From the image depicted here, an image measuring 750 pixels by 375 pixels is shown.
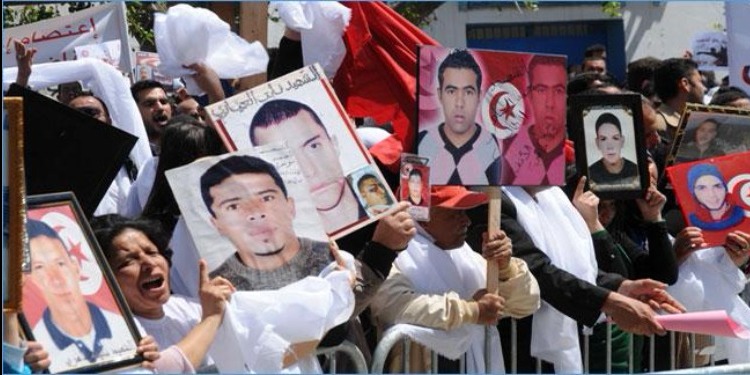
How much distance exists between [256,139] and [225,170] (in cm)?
25

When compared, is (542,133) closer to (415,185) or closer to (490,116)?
(490,116)

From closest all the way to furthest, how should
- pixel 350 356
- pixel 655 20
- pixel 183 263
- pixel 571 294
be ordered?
pixel 183 263 → pixel 350 356 → pixel 571 294 → pixel 655 20

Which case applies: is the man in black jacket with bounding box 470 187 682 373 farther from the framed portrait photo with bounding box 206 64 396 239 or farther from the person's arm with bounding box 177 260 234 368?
the person's arm with bounding box 177 260 234 368

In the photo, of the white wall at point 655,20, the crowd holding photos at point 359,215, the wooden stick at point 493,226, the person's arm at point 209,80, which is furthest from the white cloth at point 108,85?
the white wall at point 655,20

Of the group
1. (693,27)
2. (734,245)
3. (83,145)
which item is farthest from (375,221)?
(693,27)

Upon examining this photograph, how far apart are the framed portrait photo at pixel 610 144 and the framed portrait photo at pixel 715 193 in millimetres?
250

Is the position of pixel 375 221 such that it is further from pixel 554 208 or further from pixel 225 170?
pixel 554 208

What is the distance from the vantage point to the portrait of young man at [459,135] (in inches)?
217

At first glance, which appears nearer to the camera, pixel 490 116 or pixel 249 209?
pixel 249 209

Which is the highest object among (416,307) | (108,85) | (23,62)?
(23,62)

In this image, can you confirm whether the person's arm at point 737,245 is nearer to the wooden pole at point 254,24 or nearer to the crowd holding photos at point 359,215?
the crowd holding photos at point 359,215

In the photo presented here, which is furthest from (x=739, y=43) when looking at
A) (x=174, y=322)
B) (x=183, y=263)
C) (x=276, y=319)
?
(x=174, y=322)

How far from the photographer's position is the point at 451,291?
227 inches

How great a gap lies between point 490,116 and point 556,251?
797 mm
